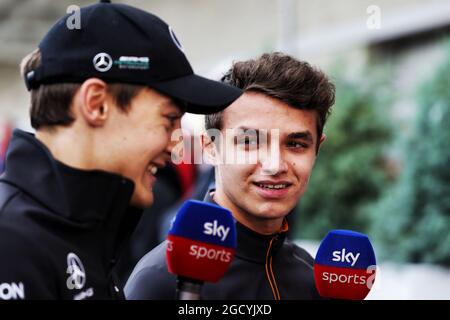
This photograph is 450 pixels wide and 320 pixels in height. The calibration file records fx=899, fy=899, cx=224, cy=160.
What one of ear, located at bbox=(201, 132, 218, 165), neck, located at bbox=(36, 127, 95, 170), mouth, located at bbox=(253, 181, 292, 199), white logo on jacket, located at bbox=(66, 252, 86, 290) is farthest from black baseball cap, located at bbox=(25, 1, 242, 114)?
ear, located at bbox=(201, 132, 218, 165)

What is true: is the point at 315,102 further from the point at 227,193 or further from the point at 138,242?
the point at 138,242

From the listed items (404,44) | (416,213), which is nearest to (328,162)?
(404,44)

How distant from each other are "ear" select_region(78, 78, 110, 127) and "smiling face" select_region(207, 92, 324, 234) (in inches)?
35.2

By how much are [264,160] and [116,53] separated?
0.93 metres

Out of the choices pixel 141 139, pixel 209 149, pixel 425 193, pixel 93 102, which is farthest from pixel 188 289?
pixel 425 193

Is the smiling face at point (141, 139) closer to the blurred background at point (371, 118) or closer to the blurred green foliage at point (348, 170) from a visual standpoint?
the blurred background at point (371, 118)

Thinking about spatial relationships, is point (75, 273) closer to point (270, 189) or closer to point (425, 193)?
point (270, 189)

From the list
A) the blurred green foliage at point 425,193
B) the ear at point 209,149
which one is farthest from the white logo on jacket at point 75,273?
the blurred green foliage at point 425,193

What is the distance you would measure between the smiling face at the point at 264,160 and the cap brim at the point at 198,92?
0.51 metres

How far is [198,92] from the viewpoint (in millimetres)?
2471

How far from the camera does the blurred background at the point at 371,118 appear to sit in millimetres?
7691

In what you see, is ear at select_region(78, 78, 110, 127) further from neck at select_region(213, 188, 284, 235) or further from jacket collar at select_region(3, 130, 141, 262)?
neck at select_region(213, 188, 284, 235)

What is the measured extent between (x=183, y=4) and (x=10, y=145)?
55.7ft

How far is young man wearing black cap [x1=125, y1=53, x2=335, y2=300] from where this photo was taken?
122 inches
